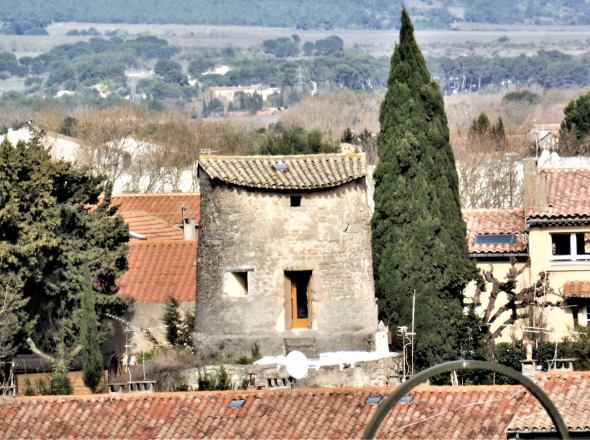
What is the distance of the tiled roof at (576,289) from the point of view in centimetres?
4438

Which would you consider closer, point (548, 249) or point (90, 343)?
point (90, 343)

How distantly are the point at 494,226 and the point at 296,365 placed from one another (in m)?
14.5

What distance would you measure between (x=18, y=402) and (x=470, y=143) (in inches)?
2361

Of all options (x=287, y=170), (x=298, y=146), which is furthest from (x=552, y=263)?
(x=298, y=146)

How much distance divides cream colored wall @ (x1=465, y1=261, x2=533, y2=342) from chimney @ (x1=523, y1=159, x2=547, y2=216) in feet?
3.54

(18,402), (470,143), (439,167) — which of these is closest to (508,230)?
(439,167)

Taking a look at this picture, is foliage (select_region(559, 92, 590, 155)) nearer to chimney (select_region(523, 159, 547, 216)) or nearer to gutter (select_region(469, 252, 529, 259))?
chimney (select_region(523, 159, 547, 216))

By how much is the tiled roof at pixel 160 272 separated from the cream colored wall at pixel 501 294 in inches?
206

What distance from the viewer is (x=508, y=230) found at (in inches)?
1852

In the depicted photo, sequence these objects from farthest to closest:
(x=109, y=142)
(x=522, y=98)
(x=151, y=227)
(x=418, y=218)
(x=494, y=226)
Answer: (x=522, y=98) → (x=109, y=142) → (x=151, y=227) → (x=494, y=226) → (x=418, y=218)

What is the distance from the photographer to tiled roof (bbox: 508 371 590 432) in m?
29.0

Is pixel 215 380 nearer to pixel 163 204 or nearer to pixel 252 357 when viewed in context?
pixel 252 357

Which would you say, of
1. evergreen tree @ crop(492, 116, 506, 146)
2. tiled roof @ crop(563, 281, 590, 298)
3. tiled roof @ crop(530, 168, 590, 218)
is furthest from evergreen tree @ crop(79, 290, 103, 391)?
evergreen tree @ crop(492, 116, 506, 146)

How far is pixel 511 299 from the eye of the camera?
43594 millimetres
